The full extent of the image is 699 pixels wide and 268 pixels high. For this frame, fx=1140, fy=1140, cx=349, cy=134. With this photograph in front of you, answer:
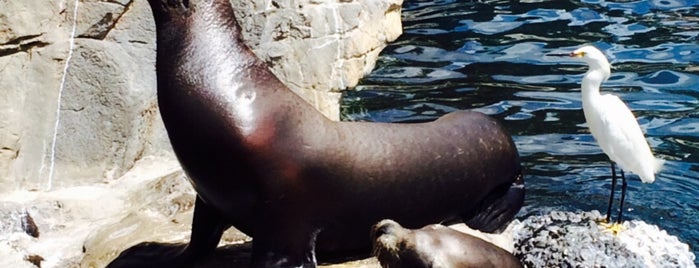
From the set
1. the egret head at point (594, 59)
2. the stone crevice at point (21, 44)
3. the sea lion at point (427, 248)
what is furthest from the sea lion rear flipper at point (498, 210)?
the stone crevice at point (21, 44)

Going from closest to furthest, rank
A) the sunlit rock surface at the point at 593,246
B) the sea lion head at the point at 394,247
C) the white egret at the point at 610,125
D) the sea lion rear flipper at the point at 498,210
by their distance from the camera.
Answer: the sea lion head at the point at 394,247, the sunlit rock surface at the point at 593,246, the sea lion rear flipper at the point at 498,210, the white egret at the point at 610,125

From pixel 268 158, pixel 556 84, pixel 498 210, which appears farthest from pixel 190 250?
pixel 556 84

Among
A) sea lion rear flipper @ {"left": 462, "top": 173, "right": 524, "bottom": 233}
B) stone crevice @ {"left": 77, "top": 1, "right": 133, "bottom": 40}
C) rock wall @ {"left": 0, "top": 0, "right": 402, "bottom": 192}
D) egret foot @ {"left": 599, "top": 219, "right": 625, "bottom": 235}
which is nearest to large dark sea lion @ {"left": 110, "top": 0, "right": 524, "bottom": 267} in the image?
sea lion rear flipper @ {"left": 462, "top": 173, "right": 524, "bottom": 233}

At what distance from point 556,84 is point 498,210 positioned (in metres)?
3.91

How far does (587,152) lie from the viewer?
746 centimetres

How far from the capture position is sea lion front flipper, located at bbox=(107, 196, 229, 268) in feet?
14.8

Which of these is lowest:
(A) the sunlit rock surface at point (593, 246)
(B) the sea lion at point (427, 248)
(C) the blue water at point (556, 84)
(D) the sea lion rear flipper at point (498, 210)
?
(C) the blue water at point (556, 84)

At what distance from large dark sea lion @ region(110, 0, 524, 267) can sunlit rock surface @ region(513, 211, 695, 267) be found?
53 cm

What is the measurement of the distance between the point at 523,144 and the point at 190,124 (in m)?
3.88

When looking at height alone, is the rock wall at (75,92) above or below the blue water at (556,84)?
above

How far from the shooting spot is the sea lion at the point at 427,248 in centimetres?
390

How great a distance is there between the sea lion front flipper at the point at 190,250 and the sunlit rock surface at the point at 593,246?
1.37m

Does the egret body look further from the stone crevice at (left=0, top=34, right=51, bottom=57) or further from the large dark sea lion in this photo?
the stone crevice at (left=0, top=34, right=51, bottom=57)

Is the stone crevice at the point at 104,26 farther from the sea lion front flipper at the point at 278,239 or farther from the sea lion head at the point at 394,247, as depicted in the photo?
the sea lion head at the point at 394,247
